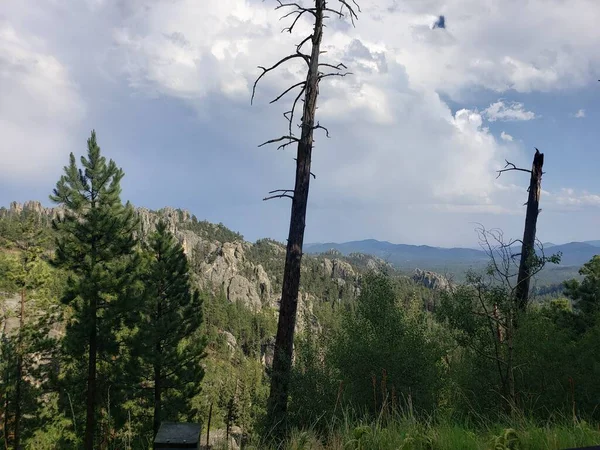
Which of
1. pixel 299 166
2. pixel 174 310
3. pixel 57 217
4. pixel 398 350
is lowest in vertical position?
pixel 174 310

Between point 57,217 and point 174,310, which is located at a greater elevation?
point 57,217

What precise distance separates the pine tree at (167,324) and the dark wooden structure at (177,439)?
1892cm

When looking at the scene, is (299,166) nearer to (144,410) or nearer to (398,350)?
(398,350)

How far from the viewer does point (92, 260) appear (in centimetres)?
1902

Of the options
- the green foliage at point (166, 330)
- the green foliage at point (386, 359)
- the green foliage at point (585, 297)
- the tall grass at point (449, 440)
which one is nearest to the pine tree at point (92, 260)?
the green foliage at point (166, 330)

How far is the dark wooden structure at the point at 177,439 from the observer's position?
2.65 metres

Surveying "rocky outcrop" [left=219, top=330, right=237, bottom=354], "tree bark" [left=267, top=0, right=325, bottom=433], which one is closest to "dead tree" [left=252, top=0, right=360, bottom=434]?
"tree bark" [left=267, top=0, right=325, bottom=433]

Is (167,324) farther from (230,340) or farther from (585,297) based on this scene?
(230,340)

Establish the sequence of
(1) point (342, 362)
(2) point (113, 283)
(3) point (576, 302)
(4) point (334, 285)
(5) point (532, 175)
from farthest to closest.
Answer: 1. (4) point (334, 285)
2. (2) point (113, 283)
3. (3) point (576, 302)
4. (5) point (532, 175)
5. (1) point (342, 362)

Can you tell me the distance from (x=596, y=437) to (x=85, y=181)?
21.3 m

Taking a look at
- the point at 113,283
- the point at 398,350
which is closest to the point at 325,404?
the point at 398,350

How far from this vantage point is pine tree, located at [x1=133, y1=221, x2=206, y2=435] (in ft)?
69.0

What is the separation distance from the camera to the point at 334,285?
198875mm

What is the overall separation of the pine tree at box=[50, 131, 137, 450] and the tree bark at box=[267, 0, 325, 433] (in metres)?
12.1
